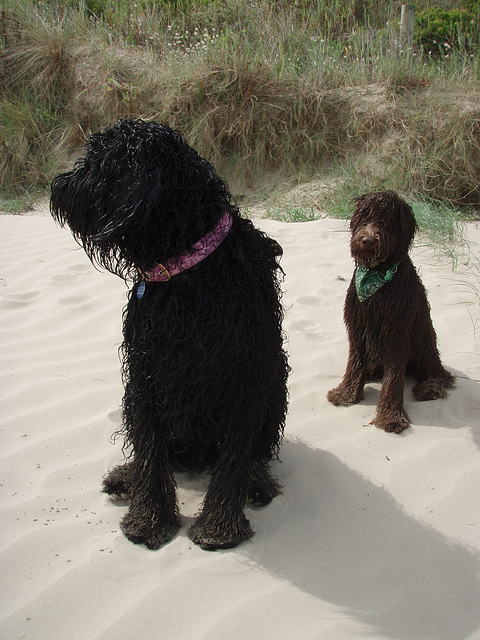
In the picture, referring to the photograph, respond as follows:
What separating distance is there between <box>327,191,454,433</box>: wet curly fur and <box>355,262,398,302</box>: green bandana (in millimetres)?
26

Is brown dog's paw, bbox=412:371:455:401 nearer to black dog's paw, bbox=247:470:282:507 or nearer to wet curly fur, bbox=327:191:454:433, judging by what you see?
wet curly fur, bbox=327:191:454:433

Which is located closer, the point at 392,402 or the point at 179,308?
the point at 179,308

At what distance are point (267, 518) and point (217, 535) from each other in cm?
31

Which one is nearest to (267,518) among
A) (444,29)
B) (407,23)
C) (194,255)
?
(194,255)

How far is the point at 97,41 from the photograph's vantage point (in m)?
8.47

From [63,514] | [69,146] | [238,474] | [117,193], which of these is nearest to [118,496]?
[63,514]

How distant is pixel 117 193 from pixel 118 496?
142cm

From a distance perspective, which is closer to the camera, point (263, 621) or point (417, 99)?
point (263, 621)

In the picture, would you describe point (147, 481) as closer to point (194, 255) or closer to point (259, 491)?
point (259, 491)

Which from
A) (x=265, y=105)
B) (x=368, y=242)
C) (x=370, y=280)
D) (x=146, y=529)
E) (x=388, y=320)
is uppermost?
(x=265, y=105)

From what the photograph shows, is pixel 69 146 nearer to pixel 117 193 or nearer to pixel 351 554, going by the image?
pixel 117 193

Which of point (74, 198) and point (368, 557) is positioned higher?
point (74, 198)

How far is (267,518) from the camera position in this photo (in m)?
2.43

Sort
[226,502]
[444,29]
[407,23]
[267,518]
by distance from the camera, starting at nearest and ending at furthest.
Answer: [226,502], [267,518], [407,23], [444,29]
